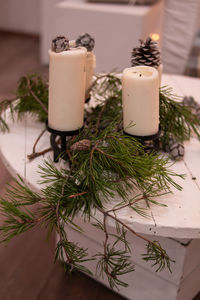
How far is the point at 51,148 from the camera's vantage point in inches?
28.0

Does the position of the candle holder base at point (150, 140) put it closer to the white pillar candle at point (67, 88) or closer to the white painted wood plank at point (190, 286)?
the white pillar candle at point (67, 88)

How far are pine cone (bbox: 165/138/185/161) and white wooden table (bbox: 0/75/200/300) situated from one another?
0.06ft

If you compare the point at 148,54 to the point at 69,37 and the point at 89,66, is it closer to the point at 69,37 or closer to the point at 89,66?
the point at 89,66

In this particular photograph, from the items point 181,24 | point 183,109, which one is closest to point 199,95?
point 183,109

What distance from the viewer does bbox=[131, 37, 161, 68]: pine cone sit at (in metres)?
0.65

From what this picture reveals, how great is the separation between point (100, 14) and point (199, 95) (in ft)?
3.52

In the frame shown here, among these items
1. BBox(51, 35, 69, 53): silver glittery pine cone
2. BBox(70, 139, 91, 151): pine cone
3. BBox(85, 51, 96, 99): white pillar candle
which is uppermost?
BBox(51, 35, 69, 53): silver glittery pine cone

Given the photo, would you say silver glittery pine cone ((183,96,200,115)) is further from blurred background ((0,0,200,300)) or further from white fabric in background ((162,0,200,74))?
white fabric in background ((162,0,200,74))

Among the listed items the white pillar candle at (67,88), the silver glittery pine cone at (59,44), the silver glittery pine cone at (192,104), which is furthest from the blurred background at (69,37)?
the silver glittery pine cone at (59,44)

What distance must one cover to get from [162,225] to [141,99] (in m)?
0.20

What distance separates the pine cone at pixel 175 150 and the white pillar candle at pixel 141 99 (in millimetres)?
89

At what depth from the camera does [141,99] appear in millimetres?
593

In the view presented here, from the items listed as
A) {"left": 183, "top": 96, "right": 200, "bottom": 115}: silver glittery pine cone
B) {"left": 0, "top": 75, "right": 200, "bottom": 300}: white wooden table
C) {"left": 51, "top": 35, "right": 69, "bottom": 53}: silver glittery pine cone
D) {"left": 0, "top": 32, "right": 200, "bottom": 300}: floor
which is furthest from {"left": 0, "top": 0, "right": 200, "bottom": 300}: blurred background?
{"left": 51, "top": 35, "right": 69, "bottom": 53}: silver glittery pine cone

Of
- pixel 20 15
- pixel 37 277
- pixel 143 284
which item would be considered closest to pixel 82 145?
pixel 143 284
